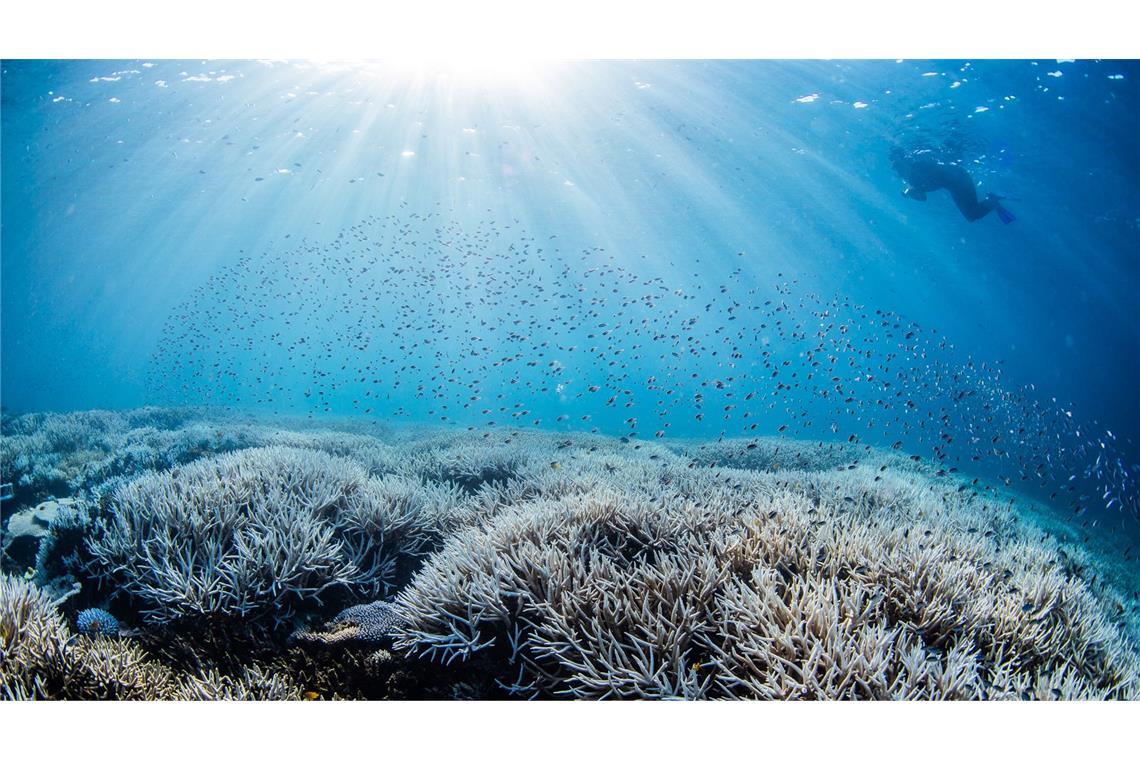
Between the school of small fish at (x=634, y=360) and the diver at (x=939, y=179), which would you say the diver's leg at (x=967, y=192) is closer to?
the diver at (x=939, y=179)

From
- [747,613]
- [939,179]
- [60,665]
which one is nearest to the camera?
[747,613]

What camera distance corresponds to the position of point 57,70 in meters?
16.0

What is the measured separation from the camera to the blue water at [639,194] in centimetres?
1525

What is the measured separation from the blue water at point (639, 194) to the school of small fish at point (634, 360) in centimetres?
46

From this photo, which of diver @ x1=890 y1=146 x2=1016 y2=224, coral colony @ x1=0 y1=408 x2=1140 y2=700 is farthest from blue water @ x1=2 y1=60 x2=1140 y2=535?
coral colony @ x1=0 y1=408 x2=1140 y2=700

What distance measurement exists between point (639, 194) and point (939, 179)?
44.7ft

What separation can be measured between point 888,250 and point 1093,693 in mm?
41091

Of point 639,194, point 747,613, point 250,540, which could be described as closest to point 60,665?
point 250,540

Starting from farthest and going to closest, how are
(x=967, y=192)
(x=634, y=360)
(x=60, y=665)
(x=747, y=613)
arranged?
(x=634, y=360), (x=967, y=192), (x=60, y=665), (x=747, y=613)

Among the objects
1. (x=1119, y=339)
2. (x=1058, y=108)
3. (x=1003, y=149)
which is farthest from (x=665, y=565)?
(x=1119, y=339)

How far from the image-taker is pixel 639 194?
88.3 ft

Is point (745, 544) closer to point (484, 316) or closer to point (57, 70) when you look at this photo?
point (57, 70)

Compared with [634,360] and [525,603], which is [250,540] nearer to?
[525,603]

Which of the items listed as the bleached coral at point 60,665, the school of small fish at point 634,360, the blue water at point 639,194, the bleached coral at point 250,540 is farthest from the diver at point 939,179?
the bleached coral at point 60,665
